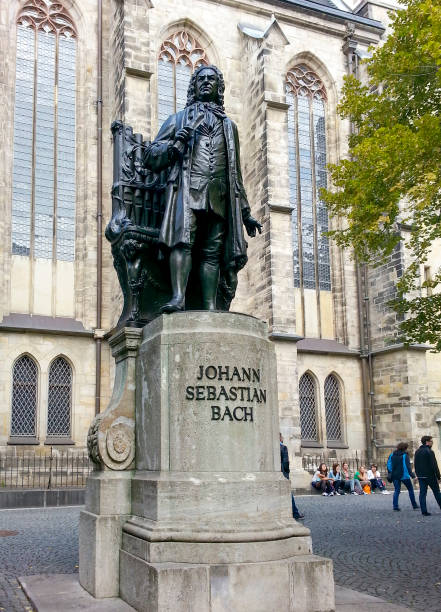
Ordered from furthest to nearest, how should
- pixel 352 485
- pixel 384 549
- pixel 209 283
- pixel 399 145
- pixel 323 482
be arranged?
pixel 352 485, pixel 323 482, pixel 399 145, pixel 384 549, pixel 209 283

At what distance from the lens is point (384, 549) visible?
27.4 feet

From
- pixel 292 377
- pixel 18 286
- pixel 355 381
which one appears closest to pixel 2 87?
pixel 18 286

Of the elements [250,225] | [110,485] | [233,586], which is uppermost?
[250,225]

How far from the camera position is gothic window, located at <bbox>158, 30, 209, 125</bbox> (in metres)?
22.8

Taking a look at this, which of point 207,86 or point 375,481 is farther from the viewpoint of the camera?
point 375,481

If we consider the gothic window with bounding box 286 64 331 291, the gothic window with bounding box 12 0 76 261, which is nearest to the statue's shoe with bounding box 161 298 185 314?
the gothic window with bounding box 12 0 76 261

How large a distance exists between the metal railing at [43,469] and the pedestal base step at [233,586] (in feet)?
44.5

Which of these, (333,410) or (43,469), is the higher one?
(333,410)

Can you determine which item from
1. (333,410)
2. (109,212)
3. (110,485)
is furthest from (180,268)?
(333,410)

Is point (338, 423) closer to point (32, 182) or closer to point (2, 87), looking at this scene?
point (32, 182)

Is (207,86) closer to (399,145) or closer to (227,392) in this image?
(227,392)

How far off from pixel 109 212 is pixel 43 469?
7.97 m

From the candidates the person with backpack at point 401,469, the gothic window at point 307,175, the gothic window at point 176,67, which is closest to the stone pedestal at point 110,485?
the person with backpack at point 401,469

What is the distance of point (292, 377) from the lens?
20.3 meters
